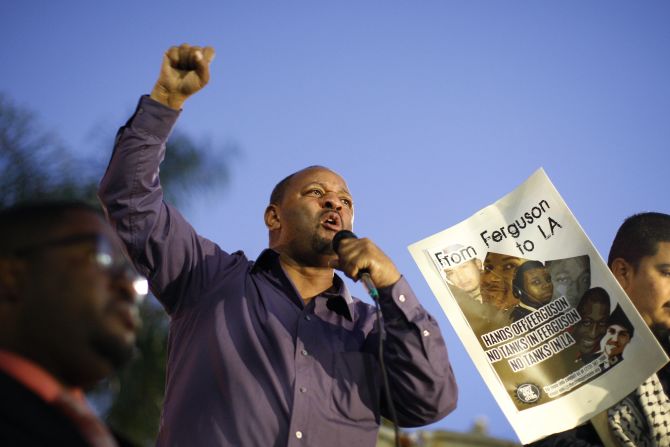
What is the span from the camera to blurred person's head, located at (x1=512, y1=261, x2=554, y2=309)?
11.5 ft

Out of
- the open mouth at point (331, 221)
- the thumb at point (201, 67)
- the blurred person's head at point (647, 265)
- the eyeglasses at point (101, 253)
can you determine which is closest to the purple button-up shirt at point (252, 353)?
the thumb at point (201, 67)

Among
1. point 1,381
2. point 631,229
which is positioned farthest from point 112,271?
point 631,229

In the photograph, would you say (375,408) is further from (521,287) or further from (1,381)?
(1,381)

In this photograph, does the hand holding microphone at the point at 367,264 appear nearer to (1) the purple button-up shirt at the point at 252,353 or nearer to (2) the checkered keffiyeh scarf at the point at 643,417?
(1) the purple button-up shirt at the point at 252,353

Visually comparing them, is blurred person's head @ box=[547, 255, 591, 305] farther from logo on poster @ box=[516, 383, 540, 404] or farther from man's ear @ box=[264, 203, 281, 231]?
Result: man's ear @ box=[264, 203, 281, 231]

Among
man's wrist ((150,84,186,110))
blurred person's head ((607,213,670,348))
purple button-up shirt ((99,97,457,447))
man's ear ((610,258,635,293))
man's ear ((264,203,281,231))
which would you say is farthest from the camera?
man's ear ((264,203,281,231))

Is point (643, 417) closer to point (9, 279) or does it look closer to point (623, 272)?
point (623, 272)

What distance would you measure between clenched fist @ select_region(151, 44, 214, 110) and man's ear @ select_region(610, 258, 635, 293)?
1903 millimetres

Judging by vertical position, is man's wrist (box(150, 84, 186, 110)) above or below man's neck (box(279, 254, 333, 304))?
above

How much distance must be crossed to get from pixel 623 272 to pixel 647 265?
0.11 meters

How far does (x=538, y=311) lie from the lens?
11.5 feet

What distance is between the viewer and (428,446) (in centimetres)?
1975

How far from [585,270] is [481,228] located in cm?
45

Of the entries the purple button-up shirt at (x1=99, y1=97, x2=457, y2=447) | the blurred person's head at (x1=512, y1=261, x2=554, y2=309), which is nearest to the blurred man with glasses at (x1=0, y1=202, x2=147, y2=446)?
the purple button-up shirt at (x1=99, y1=97, x2=457, y2=447)
